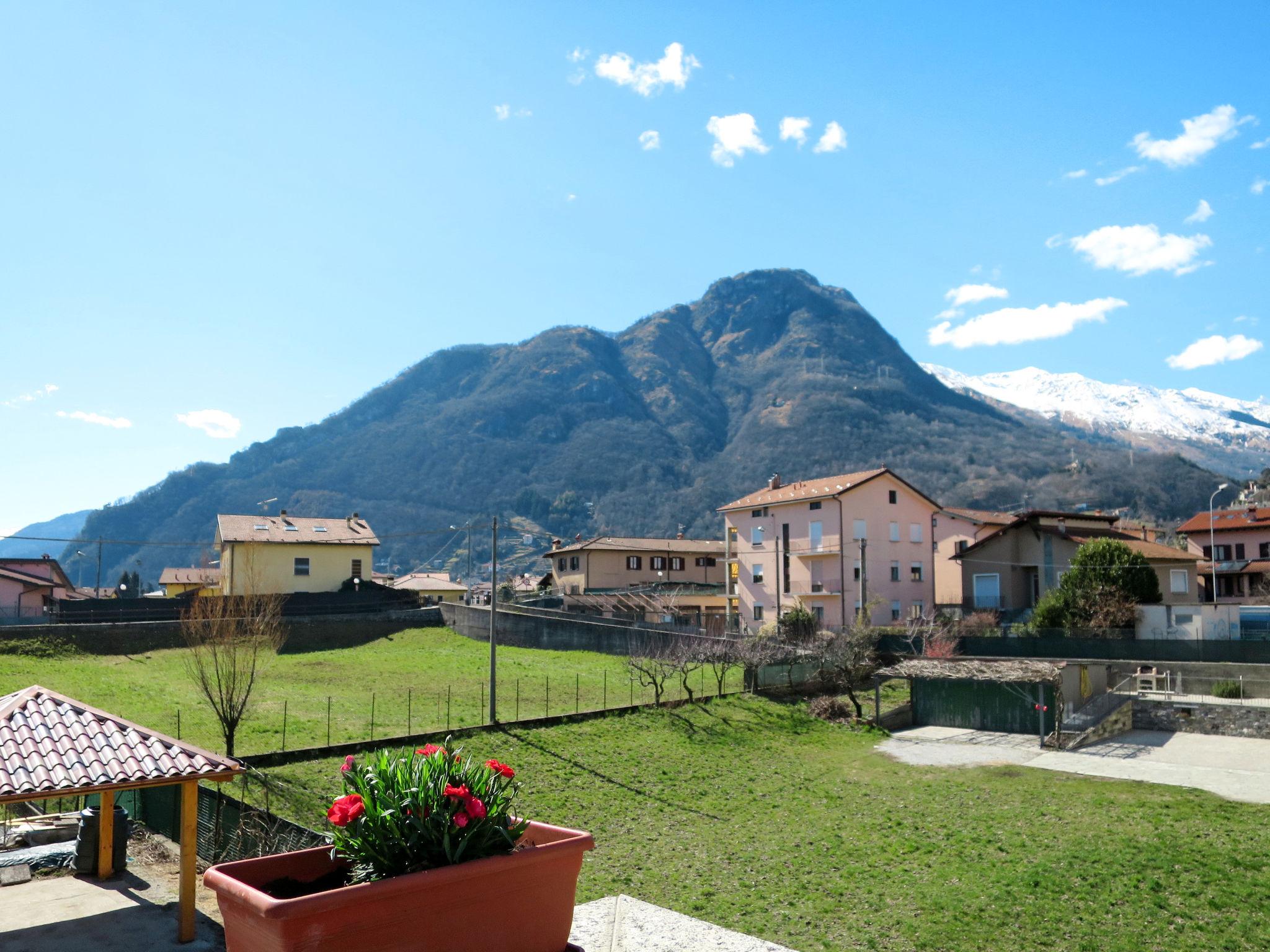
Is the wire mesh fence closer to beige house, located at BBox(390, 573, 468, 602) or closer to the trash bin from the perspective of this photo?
the trash bin

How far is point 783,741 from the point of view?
111ft

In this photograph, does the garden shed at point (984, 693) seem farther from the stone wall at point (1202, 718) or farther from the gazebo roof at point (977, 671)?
the stone wall at point (1202, 718)

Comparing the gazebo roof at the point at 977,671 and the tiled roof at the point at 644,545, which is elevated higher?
the tiled roof at the point at 644,545

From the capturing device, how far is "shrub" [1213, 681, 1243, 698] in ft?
121

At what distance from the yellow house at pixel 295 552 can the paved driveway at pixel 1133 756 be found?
3676cm

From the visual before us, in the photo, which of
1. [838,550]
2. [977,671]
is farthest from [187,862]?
[838,550]

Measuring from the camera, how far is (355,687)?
36.0 m

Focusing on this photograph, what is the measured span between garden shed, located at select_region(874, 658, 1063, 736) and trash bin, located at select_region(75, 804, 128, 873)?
101 feet

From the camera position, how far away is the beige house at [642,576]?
64.2 meters

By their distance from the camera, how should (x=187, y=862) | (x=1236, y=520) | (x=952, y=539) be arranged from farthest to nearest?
(x=1236, y=520) < (x=952, y=539) < (x=187, y=862)

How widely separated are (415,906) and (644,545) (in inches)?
2756

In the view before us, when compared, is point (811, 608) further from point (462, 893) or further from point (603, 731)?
point (462, 893)

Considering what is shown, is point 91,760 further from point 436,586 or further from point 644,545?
point 436,586

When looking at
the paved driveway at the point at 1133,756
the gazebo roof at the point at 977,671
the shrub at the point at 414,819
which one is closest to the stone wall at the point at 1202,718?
the paved driveway at the point at 1133,756
